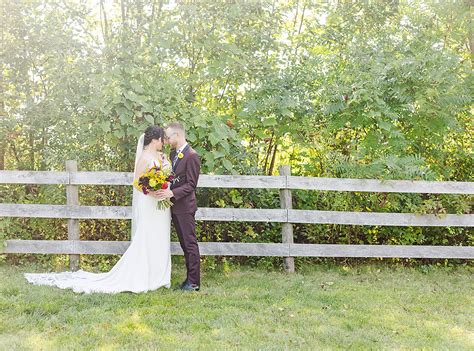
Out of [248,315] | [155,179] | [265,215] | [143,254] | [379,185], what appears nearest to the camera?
[248,315]

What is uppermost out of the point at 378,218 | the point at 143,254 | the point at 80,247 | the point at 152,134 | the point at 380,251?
the point at 152,134

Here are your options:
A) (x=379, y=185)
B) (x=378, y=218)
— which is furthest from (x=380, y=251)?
(x=379, y=185)

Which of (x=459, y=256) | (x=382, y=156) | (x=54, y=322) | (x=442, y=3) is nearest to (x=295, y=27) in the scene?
(x=442, y=3)

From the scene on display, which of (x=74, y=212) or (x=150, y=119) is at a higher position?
(x=150, y=119)

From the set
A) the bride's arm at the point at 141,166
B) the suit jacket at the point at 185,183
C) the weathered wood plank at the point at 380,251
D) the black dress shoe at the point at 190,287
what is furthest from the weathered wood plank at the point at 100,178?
the weathered wood plank at the point at 380,251

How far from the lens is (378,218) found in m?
7.34

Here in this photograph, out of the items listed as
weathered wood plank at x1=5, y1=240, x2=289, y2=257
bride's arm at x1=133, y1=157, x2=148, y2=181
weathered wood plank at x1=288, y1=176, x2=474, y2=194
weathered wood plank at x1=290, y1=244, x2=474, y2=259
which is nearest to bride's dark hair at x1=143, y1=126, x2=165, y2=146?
bride's arm at x1=133, y1=157, x2=148, y2=181

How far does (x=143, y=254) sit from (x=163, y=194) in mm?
780

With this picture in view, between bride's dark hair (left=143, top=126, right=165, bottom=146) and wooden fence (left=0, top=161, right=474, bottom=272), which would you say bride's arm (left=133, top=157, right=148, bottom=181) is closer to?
bride's dark hair (left=143, top=126, right=165, bottom=146)

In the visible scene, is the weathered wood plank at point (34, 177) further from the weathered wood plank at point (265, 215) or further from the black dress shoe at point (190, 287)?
the black dress shoe at point (190, 287)

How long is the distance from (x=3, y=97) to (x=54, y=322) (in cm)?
430

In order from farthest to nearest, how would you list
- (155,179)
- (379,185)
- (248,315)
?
(379,185) < (155,179) < (248,315)

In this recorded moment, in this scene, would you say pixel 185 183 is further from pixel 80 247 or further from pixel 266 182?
pixel 80 247

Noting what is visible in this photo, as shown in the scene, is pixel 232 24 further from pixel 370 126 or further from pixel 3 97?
pixel 3 97
